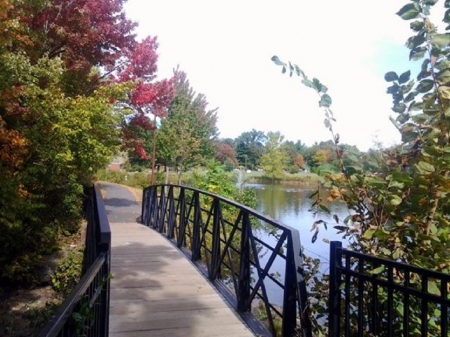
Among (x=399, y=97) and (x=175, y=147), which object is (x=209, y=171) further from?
(x=399, y=97)

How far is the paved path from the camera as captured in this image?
9.66ft

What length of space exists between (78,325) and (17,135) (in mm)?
4244

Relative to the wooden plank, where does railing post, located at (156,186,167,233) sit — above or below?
above

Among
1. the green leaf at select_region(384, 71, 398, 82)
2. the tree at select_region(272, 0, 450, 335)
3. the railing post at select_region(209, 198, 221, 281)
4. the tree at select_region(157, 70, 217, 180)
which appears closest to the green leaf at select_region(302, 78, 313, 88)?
→ the tree at select_region(272, 0, 450, 335)

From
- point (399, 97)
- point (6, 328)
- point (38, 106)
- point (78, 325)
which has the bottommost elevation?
point (6, 328)

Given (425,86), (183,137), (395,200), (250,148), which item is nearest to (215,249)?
(395,200)

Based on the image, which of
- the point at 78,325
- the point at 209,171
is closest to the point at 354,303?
the point at 78,325

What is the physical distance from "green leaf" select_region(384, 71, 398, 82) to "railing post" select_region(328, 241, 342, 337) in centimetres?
95

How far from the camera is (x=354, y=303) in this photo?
86.9 inches

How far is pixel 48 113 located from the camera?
17.7ft

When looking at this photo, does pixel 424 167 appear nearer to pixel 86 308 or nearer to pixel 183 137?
pixel 86 308

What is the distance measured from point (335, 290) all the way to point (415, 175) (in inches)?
30.8

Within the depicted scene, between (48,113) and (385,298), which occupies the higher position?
(48,113)

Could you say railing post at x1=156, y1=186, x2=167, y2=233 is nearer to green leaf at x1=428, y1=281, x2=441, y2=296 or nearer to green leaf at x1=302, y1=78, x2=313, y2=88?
green leaf at x1=302, y1=78, x2=313, y2=88
